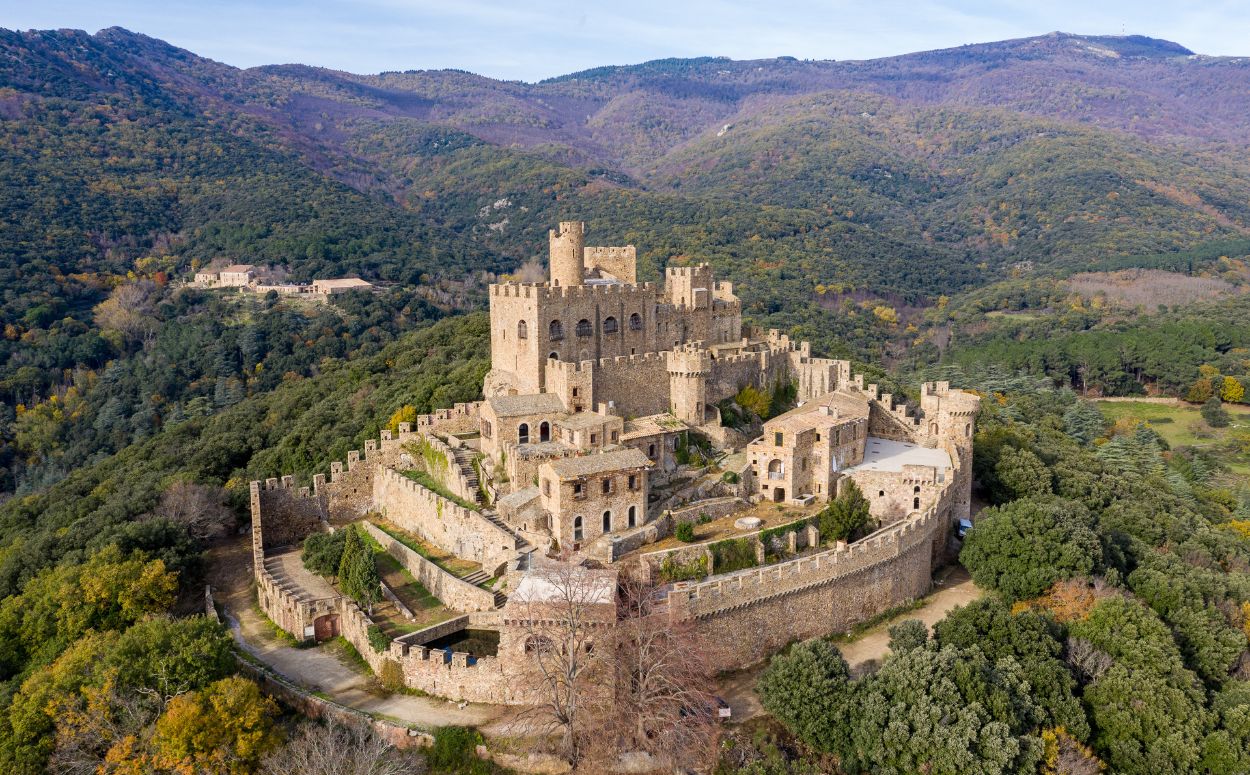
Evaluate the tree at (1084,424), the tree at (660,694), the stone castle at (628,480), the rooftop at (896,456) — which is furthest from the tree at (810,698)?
the tree at (1084,424)

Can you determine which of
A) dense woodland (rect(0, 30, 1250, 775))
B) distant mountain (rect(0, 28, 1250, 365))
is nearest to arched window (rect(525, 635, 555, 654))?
dense woodland (rect(0, 30, 1250, 775))

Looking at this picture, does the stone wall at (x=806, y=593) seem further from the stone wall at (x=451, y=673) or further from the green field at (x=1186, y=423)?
the green field at (x=1186, y=423)

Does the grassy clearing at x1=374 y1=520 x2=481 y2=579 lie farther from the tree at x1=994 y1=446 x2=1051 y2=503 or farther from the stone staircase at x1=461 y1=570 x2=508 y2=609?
the tree at x1=994 y1=446 x2=1051 y2=503

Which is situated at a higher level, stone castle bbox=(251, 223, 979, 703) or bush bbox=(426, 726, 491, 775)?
stone castle bbox=(251, 223, 979, 703)

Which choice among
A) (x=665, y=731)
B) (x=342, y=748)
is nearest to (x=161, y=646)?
(x=342, y=748)

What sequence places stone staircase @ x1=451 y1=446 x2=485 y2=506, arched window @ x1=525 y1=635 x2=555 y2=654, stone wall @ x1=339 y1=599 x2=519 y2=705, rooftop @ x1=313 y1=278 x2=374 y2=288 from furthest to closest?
rooftop @ x1=313 y1=278 x2=374 y2=288
stone staircase @ x1=451 y1=446 x2=485 y2=506
stone wall @ x1=339 y1=599 x2=519 y2=705
arched window @ x1=525 y1=635 x2=555 y2=654

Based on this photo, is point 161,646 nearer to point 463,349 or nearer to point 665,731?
point 665,731
